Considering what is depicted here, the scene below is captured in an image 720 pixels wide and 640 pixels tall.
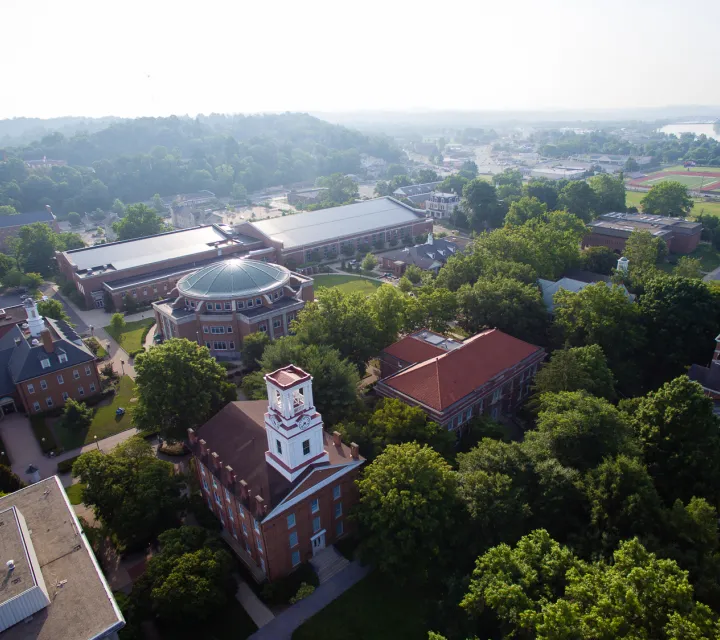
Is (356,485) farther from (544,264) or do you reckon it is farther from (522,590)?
(544,264)

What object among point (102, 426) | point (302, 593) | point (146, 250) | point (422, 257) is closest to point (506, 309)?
point (302, 593)

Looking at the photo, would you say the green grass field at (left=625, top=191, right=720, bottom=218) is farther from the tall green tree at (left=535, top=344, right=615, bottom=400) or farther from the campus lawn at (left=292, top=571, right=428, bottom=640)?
the campus lawn at (left=292, top=571, right=428, bottom=640)

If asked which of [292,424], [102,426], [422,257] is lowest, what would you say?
[102,426]

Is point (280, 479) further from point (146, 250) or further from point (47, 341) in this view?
point (146, 250)

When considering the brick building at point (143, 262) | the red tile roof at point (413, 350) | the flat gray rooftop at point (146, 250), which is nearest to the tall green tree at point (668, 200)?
the brick building at point (143, 262)

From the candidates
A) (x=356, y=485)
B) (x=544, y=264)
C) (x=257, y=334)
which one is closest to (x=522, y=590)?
(x=356, y=485)

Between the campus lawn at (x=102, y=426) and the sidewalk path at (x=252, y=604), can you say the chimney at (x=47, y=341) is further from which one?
the sidewalk path at (x=252, y=604)

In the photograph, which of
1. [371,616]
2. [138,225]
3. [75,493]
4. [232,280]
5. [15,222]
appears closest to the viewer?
[371,616]
